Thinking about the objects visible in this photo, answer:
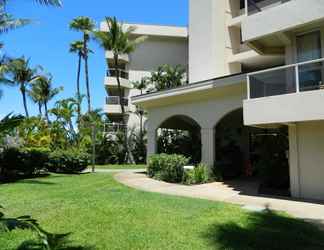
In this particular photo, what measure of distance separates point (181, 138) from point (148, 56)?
14202 mm

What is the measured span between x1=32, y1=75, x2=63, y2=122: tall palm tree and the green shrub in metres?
30.6

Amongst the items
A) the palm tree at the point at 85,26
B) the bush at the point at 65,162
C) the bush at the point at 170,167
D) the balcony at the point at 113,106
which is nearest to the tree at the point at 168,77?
the balcony at the point at 113,106

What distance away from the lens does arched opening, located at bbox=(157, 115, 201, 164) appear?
22.3 metres

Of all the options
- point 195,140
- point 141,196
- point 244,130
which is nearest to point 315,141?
point 141,196

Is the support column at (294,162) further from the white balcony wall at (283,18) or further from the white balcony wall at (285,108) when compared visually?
the white balcony wall at (283,18)

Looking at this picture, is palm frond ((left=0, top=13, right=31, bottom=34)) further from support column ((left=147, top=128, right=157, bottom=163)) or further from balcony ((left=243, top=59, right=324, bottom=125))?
balcony ((left=243, top=59, right=324, bottom=125))

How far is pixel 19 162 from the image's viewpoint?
19.7 meters

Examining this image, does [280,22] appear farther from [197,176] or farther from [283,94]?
[197,176]

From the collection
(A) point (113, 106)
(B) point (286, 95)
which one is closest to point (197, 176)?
(B) point (286, 95)

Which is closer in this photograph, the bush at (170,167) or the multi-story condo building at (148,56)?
the bush at (170,167)

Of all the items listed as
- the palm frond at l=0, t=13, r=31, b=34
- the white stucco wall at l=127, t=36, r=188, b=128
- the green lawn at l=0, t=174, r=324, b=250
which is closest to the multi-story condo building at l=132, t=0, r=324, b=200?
the green lawn at l=0, t=174, r=324, b=250

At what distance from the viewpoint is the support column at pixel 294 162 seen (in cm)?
1216

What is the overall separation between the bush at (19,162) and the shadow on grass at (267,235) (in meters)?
15.4

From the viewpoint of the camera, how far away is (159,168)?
17047 mm
